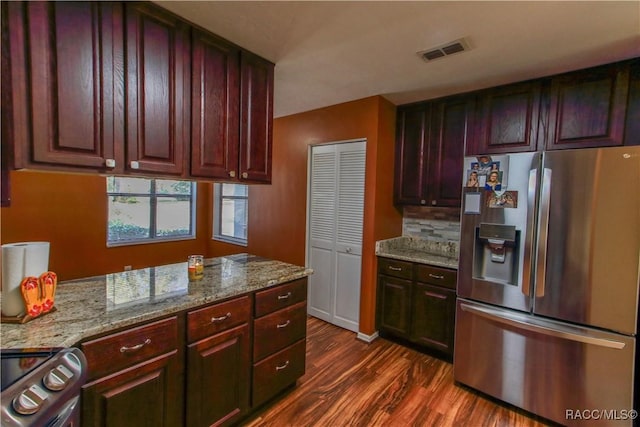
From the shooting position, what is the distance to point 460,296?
2268mm

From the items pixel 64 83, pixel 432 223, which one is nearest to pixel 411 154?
pixel 432 223

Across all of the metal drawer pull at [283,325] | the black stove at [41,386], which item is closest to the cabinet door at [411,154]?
the metal drawer pull at [283,325]

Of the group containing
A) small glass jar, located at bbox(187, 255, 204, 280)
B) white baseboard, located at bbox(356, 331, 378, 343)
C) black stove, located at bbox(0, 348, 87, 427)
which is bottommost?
white baseboard, located at bbox(356, 331, 378, 343)

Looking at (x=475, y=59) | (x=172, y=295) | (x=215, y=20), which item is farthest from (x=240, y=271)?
(x=475, y=59)

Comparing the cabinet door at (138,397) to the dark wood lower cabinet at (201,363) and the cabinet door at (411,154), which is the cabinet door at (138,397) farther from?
the cabinet door at (411,154)

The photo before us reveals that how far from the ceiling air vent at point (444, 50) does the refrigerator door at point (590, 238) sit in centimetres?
88

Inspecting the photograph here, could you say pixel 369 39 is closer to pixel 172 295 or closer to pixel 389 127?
pixel 389 127

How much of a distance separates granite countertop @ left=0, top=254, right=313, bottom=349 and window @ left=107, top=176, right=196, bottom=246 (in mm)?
2636

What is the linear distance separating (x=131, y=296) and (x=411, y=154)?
105 inches

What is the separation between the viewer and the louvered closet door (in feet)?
10.1

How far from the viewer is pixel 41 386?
2.86 ft

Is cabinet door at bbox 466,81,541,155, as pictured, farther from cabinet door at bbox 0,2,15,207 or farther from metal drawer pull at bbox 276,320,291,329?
cabinet door at bbox 0,2,15,207

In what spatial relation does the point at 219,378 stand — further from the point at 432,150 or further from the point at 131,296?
the point at 432,150

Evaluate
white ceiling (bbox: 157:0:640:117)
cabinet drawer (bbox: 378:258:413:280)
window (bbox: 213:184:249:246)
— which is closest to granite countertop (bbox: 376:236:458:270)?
cabinet drawer (bbox: 378:258:413:280)
